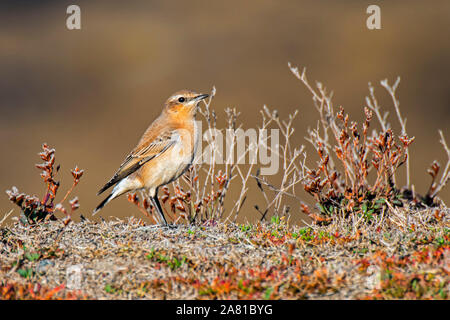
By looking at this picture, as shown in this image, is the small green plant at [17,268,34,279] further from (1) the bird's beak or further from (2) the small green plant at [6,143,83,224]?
(1) the bird's beak

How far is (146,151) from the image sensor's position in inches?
312

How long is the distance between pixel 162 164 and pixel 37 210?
1.84m

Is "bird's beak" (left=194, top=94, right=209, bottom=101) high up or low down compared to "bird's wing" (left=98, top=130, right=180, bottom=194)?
up

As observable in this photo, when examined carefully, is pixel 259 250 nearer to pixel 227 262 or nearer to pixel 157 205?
pixel 227 262

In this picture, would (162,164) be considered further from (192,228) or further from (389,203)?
(389,203)

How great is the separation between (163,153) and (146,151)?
341 mm

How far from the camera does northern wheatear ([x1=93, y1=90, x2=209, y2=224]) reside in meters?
7.64

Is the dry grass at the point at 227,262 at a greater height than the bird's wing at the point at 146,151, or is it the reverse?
the bird's wing at the point at 146,151

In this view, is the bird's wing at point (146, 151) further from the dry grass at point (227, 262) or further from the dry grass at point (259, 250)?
the dry grass at point (227, 262)

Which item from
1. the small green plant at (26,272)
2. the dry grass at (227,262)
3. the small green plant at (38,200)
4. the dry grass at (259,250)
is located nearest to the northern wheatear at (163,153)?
the dry grass at (259,250)

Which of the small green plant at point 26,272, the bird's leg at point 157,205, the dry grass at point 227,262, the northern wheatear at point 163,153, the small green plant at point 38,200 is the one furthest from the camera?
the bird's leg at point 157,205

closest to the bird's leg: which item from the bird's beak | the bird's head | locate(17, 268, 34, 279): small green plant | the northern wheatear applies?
the northern wheatear

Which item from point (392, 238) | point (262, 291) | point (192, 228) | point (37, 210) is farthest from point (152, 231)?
point (392, 238)

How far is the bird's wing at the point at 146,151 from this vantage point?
7.82 metres
